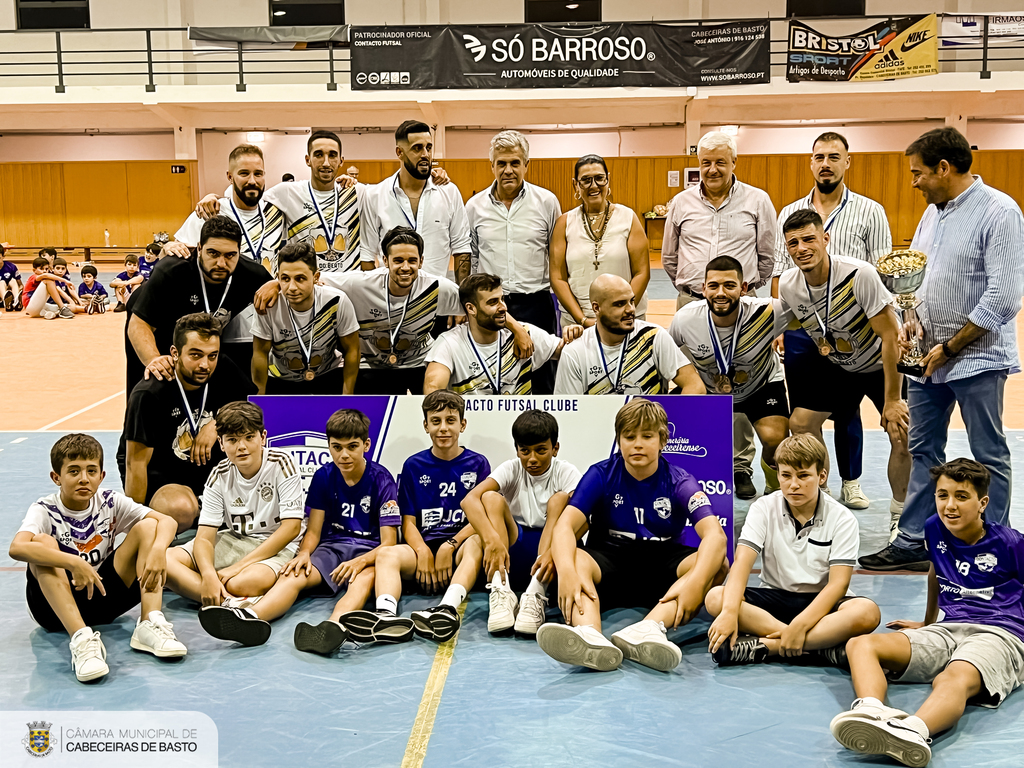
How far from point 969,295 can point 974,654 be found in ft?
6.87

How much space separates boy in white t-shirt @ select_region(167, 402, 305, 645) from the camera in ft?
15.4

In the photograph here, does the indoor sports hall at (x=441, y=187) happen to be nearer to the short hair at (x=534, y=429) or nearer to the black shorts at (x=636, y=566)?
the black shorts at (x=636, y=566)

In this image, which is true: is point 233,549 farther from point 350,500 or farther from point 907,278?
point 907,278

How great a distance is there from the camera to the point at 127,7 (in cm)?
2666

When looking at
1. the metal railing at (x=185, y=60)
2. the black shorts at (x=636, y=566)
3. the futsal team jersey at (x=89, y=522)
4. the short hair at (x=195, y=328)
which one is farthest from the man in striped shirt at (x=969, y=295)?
the metal railing at (x=185, y=60)

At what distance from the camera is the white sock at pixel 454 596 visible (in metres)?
4.60

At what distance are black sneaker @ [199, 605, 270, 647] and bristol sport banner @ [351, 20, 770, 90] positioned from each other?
1741 cm

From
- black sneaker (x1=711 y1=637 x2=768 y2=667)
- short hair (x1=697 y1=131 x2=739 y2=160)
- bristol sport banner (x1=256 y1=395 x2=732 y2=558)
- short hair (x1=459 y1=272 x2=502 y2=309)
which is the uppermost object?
short hair (x1=697 y1=131 x2=739 y2=160)

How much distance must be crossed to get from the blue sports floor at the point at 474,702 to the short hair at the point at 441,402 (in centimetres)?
108

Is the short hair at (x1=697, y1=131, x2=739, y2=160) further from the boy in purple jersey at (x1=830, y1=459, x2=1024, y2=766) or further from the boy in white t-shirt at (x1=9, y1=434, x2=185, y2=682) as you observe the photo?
the boy in white t-shirt at (x1=9, y1=434, x2=185, y2=682)

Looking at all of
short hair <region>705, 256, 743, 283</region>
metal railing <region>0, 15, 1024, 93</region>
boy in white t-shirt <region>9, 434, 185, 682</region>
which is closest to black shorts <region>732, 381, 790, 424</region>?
short hair <region>705, 256, 743, 283</region>

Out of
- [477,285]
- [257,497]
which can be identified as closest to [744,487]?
[477,285]

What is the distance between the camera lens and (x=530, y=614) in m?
A: 4.48

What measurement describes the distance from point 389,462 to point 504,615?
1.32m
